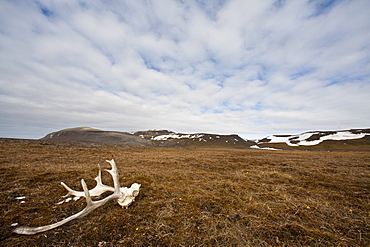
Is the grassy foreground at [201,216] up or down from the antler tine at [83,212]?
down

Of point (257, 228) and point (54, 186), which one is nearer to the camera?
point (257, 228)

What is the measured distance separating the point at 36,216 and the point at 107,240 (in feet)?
9.03

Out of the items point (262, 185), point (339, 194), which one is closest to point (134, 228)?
point (262, 185)

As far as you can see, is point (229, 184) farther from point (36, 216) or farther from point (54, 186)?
point (54, 186)

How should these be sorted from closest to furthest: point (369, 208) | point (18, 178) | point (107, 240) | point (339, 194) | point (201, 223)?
point (107, 240) < point (201, 223) < point (369, 208) < point (339, 194) < point (18, 178)

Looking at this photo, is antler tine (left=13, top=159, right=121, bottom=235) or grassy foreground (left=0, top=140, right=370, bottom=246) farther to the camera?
grassy foreground (left=0, top=140, right=370, bottom=246)

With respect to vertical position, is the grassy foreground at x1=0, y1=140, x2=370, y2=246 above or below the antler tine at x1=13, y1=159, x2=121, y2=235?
below

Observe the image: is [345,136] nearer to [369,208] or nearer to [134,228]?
[369,208]

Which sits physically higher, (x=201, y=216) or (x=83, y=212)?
(x=83, y=212)

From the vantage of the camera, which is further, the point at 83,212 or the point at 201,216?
the point at 201,216

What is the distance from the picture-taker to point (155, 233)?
12.7ft

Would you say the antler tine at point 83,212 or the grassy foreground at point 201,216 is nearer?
the antler tine at point 83,212

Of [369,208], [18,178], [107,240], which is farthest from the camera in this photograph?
[18,178]

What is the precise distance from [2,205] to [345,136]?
111 meters
